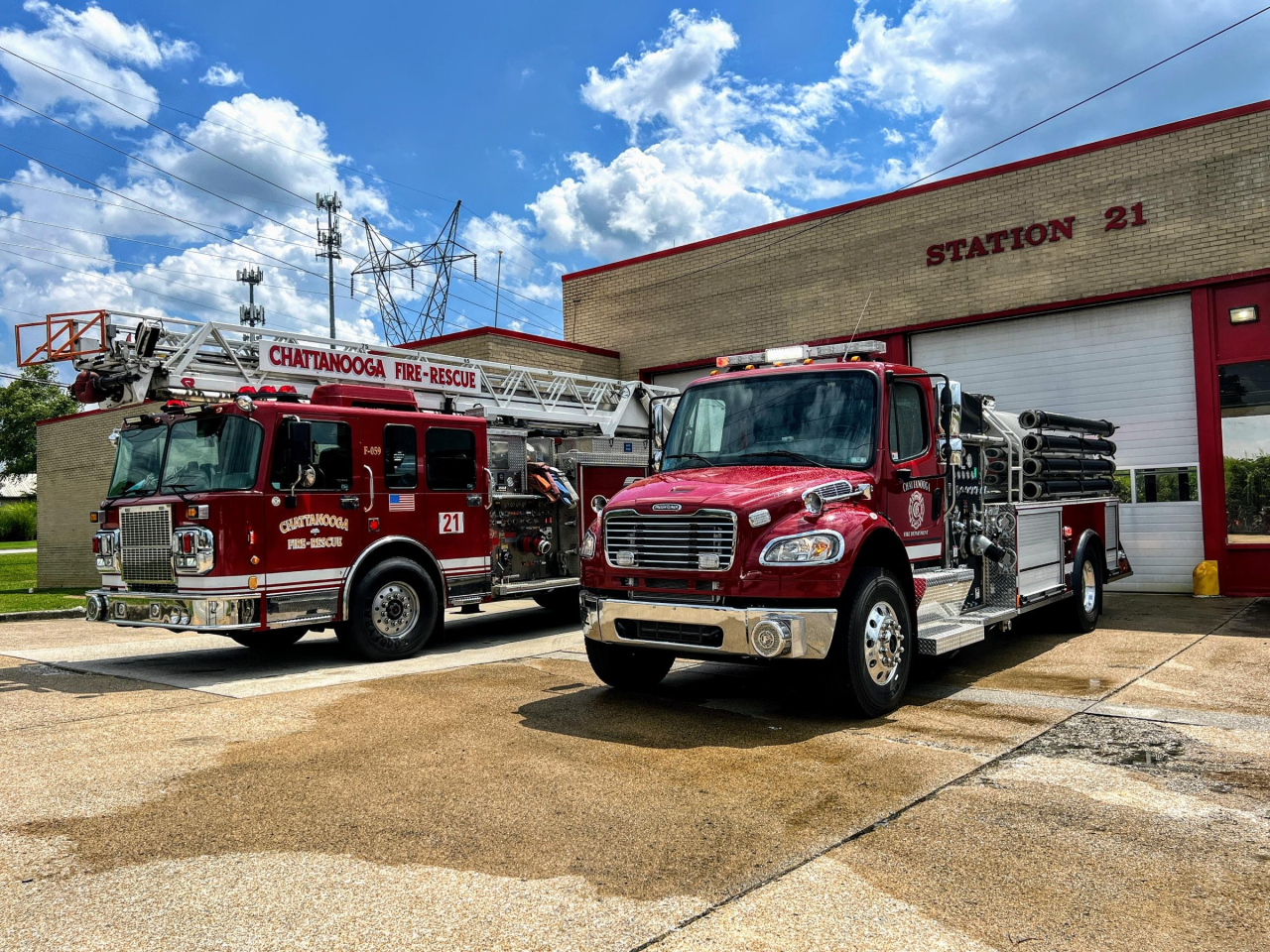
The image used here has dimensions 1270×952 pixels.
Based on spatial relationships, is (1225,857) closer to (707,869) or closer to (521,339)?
→ (707,869)

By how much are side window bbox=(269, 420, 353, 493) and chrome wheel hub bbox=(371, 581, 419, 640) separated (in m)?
1.12

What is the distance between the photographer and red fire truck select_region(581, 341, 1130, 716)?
19.6 feet

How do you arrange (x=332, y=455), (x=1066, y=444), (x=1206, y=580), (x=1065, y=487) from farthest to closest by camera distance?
(x=1206, y=580)
(x=1066, y=444)
(x=1065, y=487)
(x=332, y=455)

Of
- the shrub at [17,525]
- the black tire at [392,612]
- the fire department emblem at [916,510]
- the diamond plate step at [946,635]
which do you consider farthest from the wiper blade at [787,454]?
the shrub at [17,525]

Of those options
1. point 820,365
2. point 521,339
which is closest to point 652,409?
point 820,365

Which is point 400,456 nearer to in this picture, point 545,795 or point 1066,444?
point 545,795

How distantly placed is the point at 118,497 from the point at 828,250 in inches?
508

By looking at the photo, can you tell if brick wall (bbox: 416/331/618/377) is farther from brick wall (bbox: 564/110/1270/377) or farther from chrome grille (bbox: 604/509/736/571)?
chrome grille (bbox: 604/509/736/571)

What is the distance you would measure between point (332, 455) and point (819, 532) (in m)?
5.30

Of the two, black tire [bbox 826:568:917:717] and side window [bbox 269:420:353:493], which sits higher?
side window [bbox 269:420:353:493]

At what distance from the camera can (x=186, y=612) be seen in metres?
8.34

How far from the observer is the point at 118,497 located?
30.8 feet

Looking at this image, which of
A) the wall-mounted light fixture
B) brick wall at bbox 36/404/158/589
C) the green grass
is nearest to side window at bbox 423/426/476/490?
the green grass

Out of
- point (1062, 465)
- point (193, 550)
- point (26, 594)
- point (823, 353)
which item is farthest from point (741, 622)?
point (26, 594)
